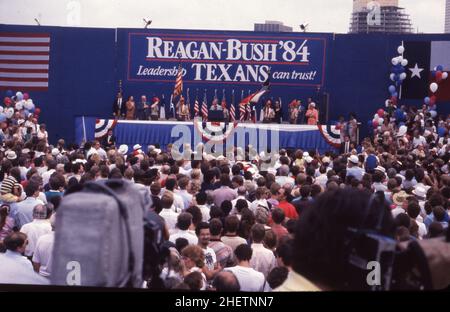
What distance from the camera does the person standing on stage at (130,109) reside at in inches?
765

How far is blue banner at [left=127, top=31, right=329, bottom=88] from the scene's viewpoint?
65.4ft

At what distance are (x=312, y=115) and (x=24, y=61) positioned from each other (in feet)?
26.1

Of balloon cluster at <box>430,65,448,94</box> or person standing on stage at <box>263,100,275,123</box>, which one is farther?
person standing on stage at <box>263,100,275,123</box>

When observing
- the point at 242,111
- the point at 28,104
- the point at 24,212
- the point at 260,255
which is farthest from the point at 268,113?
the point at 260,255

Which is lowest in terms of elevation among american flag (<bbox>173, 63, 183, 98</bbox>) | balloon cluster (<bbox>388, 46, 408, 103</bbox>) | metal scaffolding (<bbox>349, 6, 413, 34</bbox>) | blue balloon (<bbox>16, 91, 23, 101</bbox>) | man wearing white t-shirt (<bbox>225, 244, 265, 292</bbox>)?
man wearing white t-shirt (<bbox>225, 244, 265, 292</bbox>)

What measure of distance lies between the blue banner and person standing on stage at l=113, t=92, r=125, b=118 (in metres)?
1.16

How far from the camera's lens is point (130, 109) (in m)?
19.5

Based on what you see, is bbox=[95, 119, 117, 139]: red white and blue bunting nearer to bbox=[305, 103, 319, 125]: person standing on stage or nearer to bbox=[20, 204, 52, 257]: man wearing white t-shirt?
bbox=[305, 103, 319, 125]: person standing on stage

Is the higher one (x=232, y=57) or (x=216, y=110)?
(x=232, y=57)

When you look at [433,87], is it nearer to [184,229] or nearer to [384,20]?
[384,20]

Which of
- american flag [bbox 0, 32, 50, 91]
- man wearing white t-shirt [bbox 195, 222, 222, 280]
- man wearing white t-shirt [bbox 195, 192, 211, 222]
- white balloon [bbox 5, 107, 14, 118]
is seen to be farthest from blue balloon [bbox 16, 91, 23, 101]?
man wearing white t-shirt [bbox 195, 222, 222, 280]

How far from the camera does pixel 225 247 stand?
16.8 feet

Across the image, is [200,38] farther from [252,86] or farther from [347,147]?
[347,147]

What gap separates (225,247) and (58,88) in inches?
637
